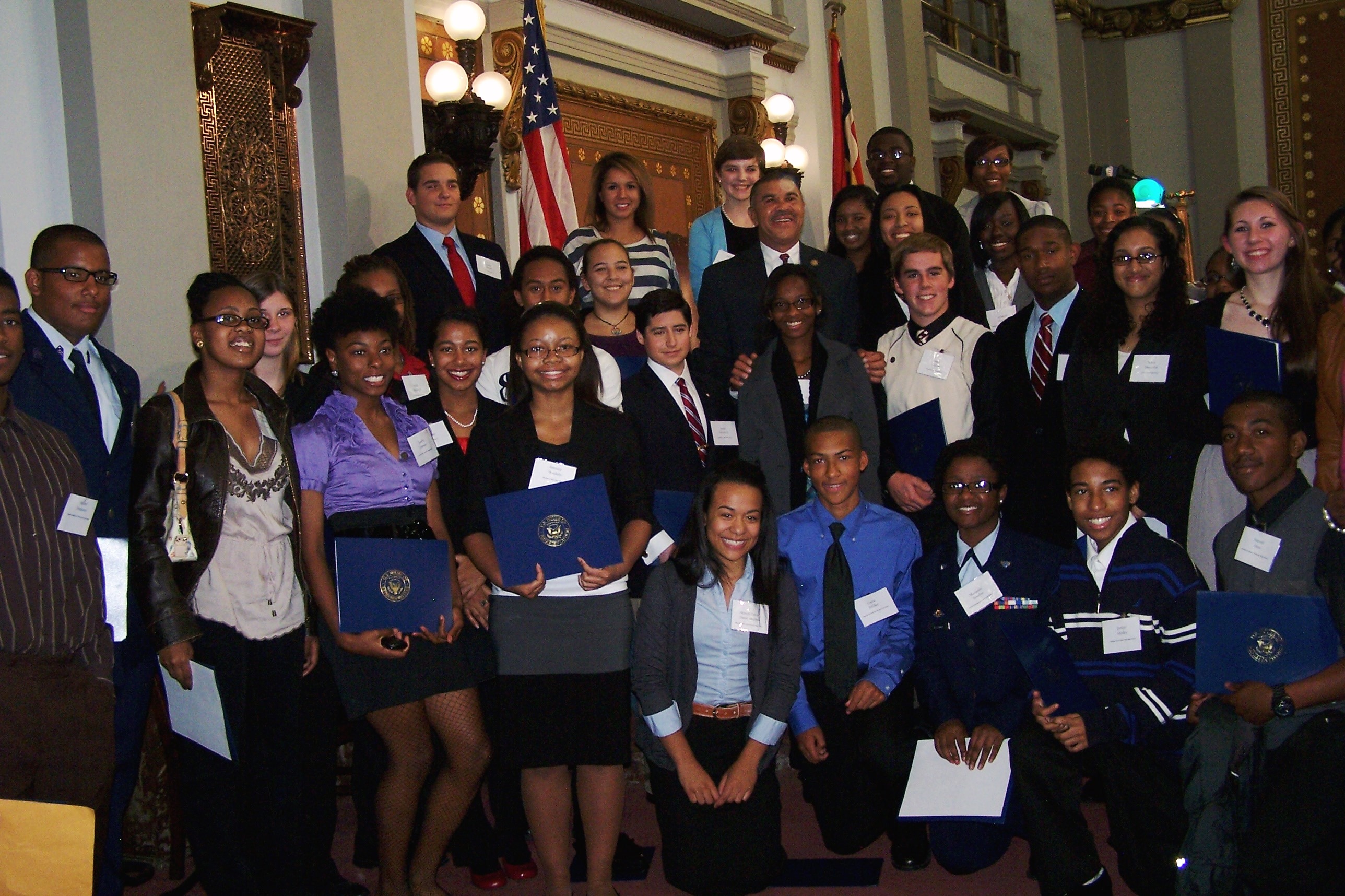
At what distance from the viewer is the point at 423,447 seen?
125 inches

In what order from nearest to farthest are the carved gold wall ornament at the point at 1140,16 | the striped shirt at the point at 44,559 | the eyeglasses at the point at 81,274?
the striped shirt at the point at 44,559, the eyeglasses at the point at 81,274, the carved gold wall ornament at the point at 1140,16

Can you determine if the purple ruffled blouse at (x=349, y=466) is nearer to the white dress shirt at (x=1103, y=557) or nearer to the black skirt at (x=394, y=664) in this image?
the black skirt at (x=394, y=664)

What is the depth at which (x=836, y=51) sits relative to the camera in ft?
29.1

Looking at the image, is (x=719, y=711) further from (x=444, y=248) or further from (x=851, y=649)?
(x=444, y=248)

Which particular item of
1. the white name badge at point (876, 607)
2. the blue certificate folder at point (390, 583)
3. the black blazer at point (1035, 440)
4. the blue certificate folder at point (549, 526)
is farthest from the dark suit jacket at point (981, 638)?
the blue certificate folder at point (390, 583)

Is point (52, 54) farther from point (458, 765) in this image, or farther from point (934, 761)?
point (934, 761)

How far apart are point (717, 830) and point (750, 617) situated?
0.58 metres

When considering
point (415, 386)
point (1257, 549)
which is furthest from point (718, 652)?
point (1257, 549)

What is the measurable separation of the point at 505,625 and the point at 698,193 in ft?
19.2

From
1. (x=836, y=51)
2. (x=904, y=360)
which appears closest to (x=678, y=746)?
(x=904, y=360)

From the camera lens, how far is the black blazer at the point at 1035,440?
3.77 meters

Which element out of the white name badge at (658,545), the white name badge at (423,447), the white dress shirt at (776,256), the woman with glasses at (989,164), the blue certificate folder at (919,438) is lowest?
the white name badge at (658,545)

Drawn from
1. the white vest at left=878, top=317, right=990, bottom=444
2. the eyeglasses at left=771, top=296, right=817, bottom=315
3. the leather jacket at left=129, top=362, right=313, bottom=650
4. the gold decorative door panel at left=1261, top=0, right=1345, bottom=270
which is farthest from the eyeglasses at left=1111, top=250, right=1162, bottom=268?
the gold decorative door panel at left=1261, top=0, right=1345, bottom=270

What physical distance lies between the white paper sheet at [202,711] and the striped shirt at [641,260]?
6.85ft
